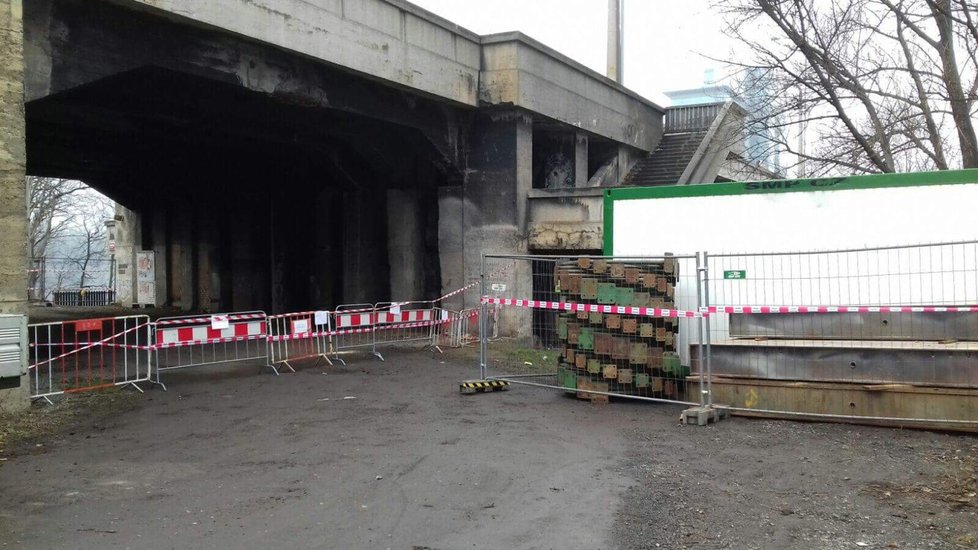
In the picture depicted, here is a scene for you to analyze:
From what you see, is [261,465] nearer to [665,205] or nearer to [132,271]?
[665,205]

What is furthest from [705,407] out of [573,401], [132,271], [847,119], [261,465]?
[132,271]

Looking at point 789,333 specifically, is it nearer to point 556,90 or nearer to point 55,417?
point 55,417

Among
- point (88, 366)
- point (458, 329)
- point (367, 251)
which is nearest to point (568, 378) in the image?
point (458, 329)

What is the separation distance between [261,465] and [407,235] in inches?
515

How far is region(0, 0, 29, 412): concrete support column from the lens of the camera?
28.8ft

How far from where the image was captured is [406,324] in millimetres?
15406

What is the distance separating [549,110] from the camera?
18391mm

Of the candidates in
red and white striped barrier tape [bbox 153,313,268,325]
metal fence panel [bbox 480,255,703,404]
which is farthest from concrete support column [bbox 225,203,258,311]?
metal fence panel [bbox 480,255,703,404]

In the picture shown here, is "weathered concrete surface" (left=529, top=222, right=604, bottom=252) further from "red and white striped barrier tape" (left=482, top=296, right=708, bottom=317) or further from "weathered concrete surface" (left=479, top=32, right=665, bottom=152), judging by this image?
"red and white striped barrier tape" (left=482, top=296, right=708, bottom=317)

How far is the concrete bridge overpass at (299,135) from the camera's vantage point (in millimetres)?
10891

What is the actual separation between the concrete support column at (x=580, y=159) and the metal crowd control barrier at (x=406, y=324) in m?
5.89

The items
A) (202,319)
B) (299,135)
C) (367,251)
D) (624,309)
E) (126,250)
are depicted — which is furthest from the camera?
(126,250)

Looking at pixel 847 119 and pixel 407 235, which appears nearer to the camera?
pixel 847 119

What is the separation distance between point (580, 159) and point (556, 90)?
2725 millimetres
